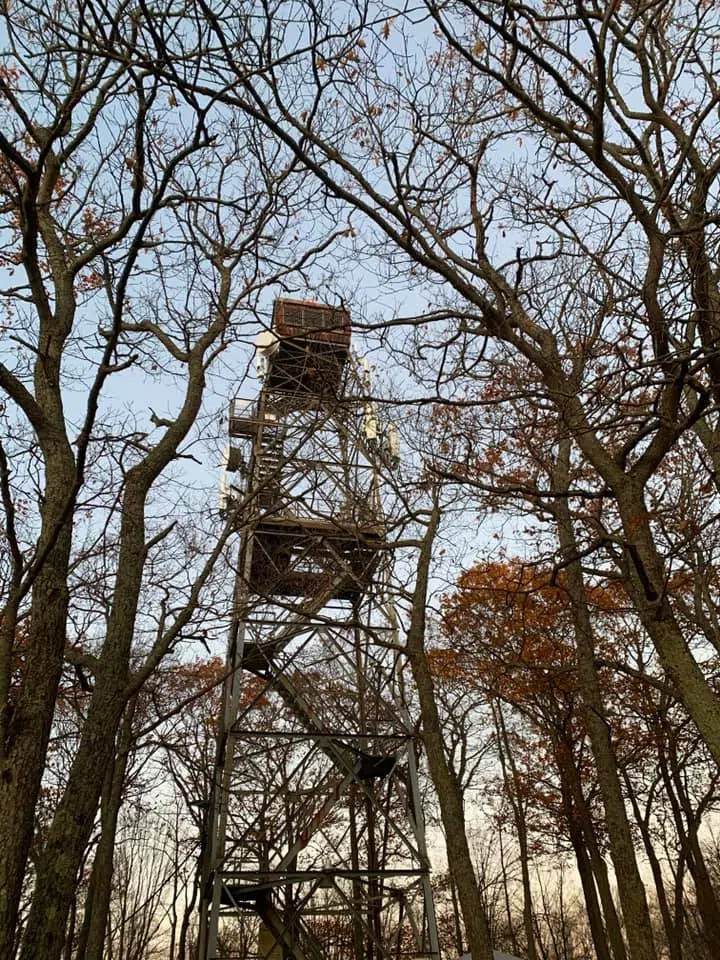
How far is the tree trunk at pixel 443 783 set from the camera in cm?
791

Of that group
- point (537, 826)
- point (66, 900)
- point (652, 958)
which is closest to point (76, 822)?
point (66, 900)

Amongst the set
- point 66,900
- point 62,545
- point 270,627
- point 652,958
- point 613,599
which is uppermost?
point 613,599

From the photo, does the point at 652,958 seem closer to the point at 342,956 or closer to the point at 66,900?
the point at 66,900

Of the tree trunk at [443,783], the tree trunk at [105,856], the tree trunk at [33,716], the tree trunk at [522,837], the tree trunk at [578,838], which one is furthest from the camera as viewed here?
the tree trunk at [522,837]

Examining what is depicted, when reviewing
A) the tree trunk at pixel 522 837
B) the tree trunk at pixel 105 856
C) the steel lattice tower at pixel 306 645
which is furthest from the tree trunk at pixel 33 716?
the tree trunk at pixel 522 837

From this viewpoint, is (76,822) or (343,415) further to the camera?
(343,415)

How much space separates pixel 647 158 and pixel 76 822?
5.57m

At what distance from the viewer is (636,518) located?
5.11 metres

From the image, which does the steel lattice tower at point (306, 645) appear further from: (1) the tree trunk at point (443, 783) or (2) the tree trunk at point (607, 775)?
(2) the tree trunk at point (607, 775)

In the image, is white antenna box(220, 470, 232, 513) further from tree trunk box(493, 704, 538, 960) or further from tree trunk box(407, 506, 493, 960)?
tree trunk box(493, 704, 538, 960)

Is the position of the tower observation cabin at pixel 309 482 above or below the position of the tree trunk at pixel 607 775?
above

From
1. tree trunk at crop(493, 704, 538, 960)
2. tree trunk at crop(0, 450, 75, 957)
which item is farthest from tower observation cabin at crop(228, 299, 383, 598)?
tree trunk at crop(493, 704, 538, 960)

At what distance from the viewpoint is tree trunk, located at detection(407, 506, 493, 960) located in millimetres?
7910

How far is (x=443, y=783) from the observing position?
866 centimetres
